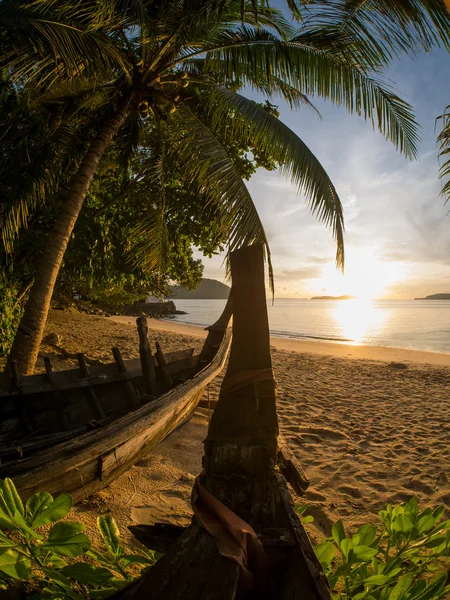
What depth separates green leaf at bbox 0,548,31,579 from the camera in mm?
845

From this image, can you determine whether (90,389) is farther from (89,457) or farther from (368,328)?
(368,328)

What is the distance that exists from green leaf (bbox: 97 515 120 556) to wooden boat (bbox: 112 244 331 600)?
0.11 metres

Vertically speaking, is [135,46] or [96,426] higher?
[135,46]

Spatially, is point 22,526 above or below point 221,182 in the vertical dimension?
below

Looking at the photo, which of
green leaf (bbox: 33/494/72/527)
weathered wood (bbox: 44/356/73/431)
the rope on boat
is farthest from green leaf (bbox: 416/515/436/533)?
weathered wood (bbox: 44/356/73/431)

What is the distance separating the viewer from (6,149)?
19.7ft

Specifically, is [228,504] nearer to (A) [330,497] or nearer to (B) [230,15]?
(A) [330,497]

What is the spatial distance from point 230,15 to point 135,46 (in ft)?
6.19

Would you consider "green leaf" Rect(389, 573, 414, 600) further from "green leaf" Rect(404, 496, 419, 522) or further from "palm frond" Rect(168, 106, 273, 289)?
"palm frond" Rect(168, 106, 273, 289)

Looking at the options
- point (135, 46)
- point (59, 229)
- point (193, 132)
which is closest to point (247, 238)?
point (193, 132)

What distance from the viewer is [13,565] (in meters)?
0.87

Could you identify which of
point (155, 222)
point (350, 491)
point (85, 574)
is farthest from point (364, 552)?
point (155, 222)

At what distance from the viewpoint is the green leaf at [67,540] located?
3.09ft

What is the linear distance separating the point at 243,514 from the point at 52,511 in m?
0.68
